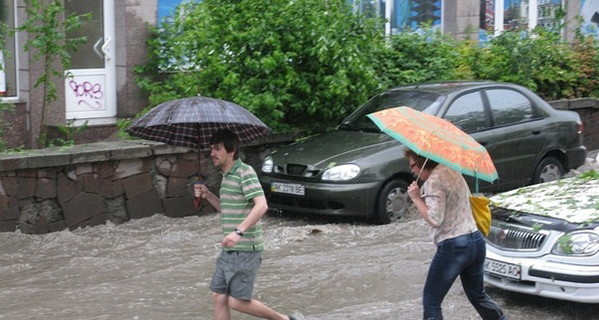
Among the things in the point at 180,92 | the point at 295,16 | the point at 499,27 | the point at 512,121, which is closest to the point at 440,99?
the point at 512,121

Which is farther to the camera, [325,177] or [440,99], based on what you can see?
[440,99]

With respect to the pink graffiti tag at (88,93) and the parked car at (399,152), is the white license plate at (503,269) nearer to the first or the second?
the parked car at (399,152)

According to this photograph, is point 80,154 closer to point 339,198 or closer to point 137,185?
point 137,185

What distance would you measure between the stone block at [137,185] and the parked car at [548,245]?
4864mm

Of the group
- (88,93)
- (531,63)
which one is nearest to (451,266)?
(88,93)

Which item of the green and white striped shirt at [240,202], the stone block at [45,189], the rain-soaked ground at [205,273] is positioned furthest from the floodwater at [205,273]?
the green and white striped shirt at [240,202]

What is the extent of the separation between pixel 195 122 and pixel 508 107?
6952 mm

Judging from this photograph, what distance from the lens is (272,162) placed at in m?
12.2

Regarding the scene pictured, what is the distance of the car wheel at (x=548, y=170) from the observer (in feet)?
44.3

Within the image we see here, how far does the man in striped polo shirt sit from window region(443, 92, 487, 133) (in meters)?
5.97

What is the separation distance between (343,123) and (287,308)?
4.85 meters

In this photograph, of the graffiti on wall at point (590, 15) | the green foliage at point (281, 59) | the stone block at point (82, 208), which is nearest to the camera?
the stone block at point (82, 208)

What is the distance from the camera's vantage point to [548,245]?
7.75 meters

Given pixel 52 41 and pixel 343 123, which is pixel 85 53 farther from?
pixel 343 123
